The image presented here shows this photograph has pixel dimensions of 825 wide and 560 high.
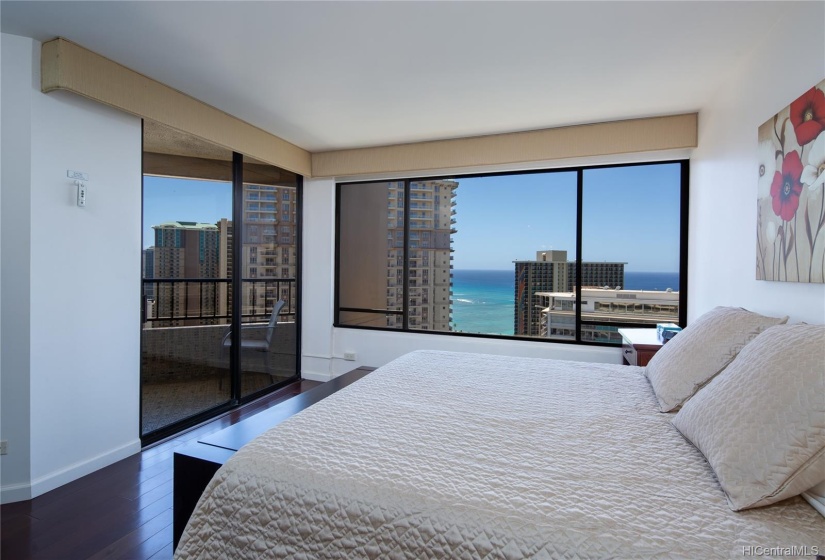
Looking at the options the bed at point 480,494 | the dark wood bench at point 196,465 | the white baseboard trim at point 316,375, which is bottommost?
the white baseboard trim at point 316,375

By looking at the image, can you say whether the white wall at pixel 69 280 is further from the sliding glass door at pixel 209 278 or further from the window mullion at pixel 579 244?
the window mullion at pixel 579 244

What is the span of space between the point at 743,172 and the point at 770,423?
178 cm

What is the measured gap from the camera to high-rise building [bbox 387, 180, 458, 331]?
4477mm

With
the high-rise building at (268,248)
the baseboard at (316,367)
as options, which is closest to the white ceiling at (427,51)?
the high-rise building at (268,248)

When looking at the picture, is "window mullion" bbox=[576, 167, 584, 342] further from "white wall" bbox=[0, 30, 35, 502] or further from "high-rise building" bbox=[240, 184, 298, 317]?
"white wall" bbox=[0, 30, 35, 502]

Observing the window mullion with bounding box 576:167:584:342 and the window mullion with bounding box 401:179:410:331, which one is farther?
the window mullion with bounding box 401:179:410:331

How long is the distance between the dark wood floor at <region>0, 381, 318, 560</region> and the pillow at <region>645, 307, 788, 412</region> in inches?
89.0

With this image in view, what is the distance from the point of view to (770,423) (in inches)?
39.8

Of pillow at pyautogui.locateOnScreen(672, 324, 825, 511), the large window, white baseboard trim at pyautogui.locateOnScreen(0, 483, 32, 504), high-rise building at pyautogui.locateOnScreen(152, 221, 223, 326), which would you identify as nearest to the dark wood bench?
white baseboard trim at pyautogui.locateOnScreen(0, 483, 32, 504)

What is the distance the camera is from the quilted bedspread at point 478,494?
893 millimetres

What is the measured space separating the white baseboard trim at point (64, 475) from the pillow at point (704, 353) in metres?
3.14

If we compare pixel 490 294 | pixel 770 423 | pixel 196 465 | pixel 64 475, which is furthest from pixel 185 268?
pixel 770 423

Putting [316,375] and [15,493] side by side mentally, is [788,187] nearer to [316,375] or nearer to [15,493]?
[15,493]

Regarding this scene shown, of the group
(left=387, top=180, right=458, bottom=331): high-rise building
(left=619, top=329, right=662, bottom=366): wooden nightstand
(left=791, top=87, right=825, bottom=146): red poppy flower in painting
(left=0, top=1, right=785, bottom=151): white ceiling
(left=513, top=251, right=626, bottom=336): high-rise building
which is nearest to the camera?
(left=791, top=87, right=825, bottom=146): red poppy flower in painting
